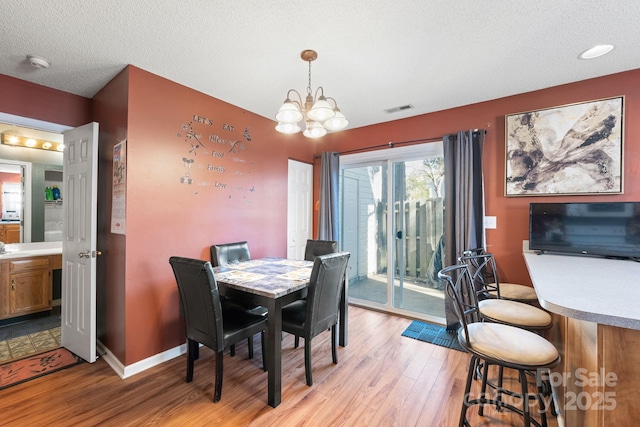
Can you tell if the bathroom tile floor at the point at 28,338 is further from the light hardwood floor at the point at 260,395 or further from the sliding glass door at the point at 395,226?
the sliding glass door at the point at 395,226

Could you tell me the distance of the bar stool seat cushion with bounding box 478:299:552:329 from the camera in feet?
5.66

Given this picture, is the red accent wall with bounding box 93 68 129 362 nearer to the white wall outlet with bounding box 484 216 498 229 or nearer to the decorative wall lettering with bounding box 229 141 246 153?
the decorative wall lettering with bounding box 229 141 246 153

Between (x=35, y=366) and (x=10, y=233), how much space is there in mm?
3196

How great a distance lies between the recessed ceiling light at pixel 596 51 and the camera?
2.00m

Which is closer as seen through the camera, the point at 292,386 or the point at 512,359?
the point at 512,359

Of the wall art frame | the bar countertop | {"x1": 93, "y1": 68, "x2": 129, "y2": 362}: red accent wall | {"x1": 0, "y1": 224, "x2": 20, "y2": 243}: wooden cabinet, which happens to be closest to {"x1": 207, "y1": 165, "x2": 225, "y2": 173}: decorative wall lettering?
{"x1": 93, "y1": 68, "x2": 129, "y2": 362}: red accent wall

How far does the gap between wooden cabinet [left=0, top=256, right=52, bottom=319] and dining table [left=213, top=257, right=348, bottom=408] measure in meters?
2.67

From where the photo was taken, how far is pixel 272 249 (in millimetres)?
3643

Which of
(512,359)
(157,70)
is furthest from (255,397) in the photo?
(157,70)

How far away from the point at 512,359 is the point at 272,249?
112 inches

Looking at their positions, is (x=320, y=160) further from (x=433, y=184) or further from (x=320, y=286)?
(x=320, y=286)

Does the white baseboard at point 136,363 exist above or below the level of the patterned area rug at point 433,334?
above

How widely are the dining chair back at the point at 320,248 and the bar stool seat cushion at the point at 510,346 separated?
173cm

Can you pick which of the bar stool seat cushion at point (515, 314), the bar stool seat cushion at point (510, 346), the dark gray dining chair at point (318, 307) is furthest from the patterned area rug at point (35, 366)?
the bar stool seat cushion at point (515, 314)
